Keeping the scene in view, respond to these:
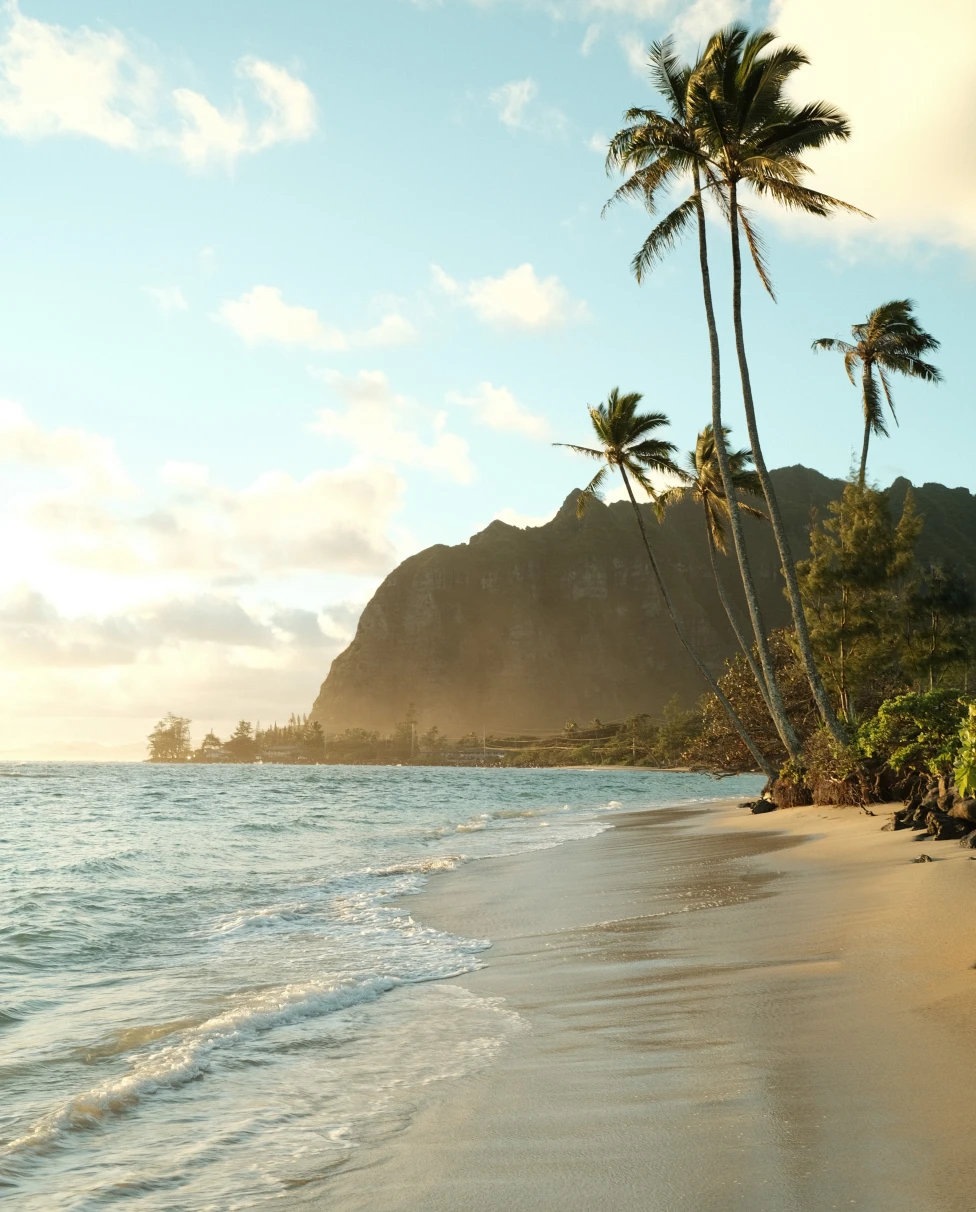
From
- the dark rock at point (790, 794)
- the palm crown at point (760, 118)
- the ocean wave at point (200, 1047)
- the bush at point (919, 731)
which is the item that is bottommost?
the dark rock at point (790, 794)

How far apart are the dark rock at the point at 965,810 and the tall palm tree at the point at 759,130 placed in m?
8.18

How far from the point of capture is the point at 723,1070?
4090 millimetres

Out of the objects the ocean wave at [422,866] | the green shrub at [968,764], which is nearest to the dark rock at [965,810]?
the green shrub at [968,764]

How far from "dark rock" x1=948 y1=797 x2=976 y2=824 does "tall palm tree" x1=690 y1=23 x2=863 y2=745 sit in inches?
322

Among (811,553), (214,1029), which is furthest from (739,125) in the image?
(214,1029)

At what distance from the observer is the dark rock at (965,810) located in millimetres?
10812

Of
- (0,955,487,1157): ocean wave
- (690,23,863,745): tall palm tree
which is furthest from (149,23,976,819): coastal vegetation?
(0,955,487,1157): ocean wave

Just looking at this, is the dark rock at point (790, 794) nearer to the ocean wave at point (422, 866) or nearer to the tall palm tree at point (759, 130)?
the tall palm tree at point (759, 130)

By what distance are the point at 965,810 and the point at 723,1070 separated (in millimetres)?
8201

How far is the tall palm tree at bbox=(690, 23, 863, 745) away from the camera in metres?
20.1

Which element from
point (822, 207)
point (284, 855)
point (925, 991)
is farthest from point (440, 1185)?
point (822, 207)

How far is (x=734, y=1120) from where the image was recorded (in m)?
3.47

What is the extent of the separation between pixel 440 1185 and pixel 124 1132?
71.4 inches

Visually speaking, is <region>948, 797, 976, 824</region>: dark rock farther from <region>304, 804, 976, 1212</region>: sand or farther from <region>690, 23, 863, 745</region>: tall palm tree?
<region>690, 23, 863, 745</region>: tall palm tree
